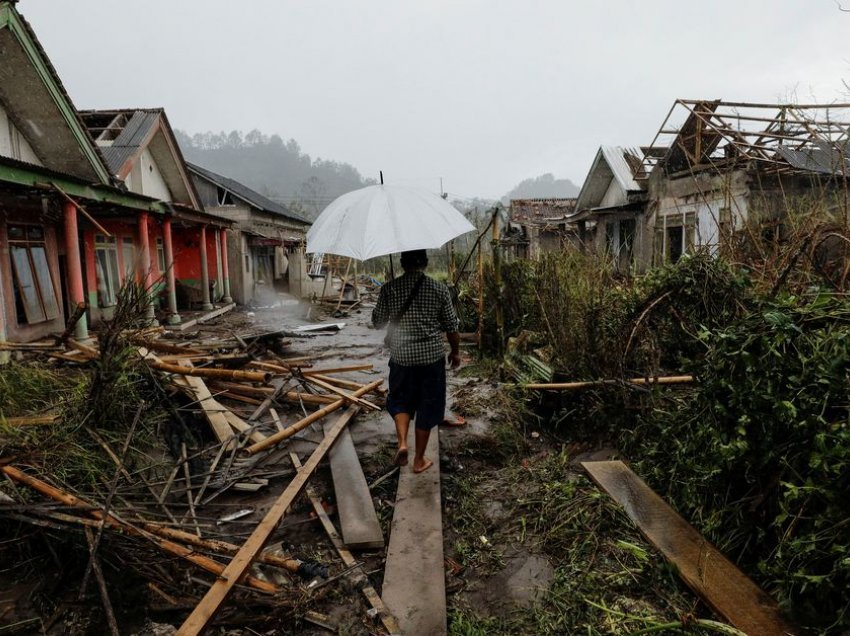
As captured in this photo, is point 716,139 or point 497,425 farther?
point 716,139

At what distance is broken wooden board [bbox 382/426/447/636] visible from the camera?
2.50m

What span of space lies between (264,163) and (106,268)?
98270 millimetres

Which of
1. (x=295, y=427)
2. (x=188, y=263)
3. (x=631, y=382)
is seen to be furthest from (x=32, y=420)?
(x=188, y=263)

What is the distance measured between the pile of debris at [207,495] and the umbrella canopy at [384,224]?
179 cm

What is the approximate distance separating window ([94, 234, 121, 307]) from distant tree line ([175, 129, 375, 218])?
73.1m

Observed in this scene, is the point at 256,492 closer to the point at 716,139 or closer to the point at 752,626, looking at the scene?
the point at 752,626

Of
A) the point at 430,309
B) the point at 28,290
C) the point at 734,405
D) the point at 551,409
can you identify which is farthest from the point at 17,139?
the point at 734,405

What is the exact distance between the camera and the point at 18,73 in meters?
8.66

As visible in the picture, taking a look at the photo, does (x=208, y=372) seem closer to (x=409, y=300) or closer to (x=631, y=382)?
(x=409, y=300)

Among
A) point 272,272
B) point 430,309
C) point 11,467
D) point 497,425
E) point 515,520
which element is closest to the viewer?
point 11,467

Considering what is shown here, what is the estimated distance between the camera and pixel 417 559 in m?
2.94

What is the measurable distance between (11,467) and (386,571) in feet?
8.02

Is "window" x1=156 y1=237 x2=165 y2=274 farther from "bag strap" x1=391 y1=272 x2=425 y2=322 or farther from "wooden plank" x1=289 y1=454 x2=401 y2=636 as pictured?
"bag strap" x1=391 y1=272 x2=425 y2=322

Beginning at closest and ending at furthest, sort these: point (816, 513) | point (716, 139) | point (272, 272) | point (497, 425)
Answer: point (816, 513) < point (497, 425) < point (716, 139) < point (272, 272)
